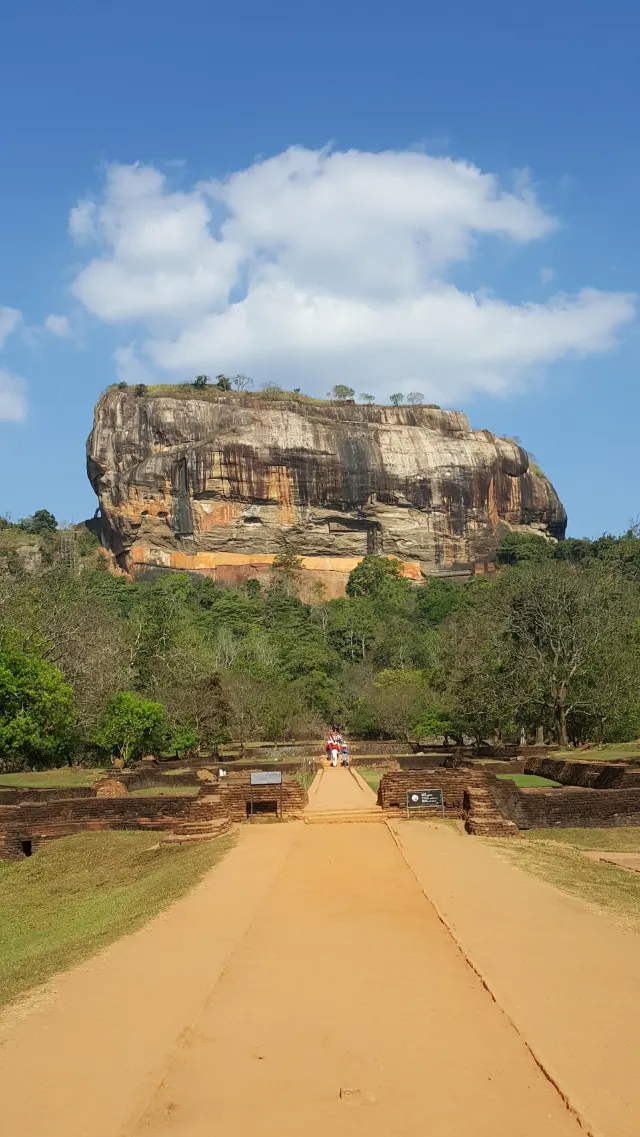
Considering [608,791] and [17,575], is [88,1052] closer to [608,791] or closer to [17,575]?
[608,791]

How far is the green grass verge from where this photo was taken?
13.9 meters

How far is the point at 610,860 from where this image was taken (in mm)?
12453

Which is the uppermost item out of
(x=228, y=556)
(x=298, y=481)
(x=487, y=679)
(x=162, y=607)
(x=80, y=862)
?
(x=298, y=481)

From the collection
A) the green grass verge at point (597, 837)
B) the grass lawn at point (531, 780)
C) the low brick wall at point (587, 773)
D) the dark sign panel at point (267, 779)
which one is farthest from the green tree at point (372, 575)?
the green grass verge at point (597, 837)

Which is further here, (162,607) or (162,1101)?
(162,607)

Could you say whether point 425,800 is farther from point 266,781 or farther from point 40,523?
point 40,523

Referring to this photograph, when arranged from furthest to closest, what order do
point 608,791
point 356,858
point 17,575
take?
point 17,575 → point 608,791 → point 356,858

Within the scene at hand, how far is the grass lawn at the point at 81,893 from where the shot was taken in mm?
8156

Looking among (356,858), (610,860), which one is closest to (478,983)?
(356,858)

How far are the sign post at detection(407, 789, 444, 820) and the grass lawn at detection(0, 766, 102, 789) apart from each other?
1201cm

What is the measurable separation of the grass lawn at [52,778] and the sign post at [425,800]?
12.0 meters

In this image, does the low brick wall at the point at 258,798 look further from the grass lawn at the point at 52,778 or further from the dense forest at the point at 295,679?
the dense forest at the point at 295,679

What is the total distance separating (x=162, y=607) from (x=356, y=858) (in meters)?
47.9

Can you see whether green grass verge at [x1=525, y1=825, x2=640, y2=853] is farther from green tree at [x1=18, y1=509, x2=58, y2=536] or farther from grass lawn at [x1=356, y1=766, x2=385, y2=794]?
green tree at [x1=18, y1=509, x2=58, y2=536]
